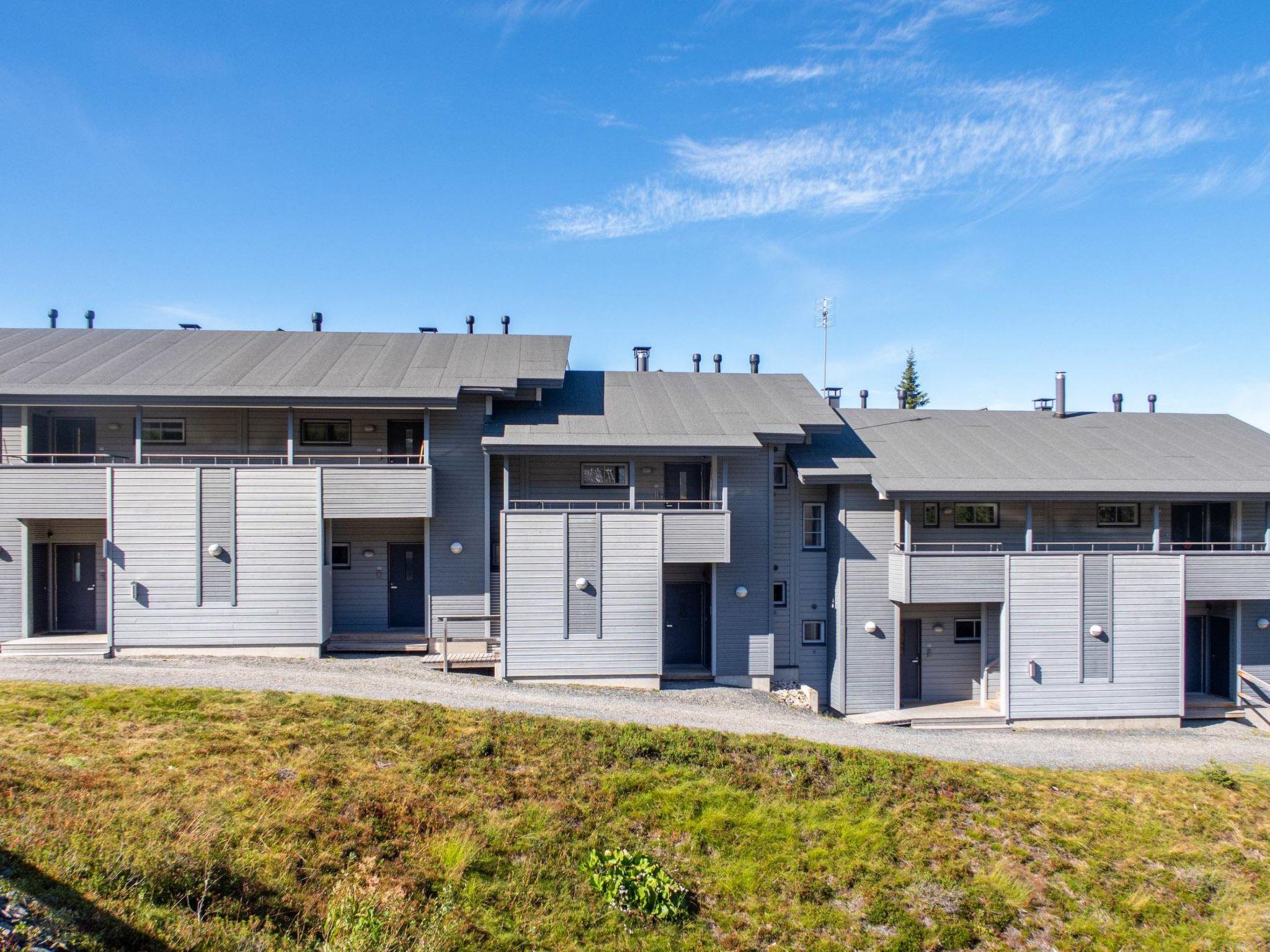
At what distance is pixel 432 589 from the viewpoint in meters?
15.6

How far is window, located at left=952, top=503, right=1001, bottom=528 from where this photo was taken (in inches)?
658

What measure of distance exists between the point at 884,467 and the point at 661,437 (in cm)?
582

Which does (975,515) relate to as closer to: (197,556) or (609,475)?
(609,475)

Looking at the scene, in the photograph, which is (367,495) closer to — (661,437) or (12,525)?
(661,437)

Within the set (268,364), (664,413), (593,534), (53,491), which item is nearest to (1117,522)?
(664,413)

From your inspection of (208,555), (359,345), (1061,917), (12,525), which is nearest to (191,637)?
(208,555)

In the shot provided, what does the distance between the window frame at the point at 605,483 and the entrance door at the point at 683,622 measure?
8.91ft

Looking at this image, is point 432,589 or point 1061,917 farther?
point 432,589

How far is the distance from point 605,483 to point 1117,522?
13.5m

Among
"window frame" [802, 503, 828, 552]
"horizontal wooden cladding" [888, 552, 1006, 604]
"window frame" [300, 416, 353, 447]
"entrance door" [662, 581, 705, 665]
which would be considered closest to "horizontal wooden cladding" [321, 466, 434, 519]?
"window frame" [300, 416, 353, 447]

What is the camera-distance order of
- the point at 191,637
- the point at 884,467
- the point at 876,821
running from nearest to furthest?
the point at 876,821 < the point at 191,637 < the point at 884,467

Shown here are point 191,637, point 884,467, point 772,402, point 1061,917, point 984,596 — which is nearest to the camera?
point 1061,917

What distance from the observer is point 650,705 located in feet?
43.3

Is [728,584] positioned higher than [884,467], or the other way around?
[884,467]
